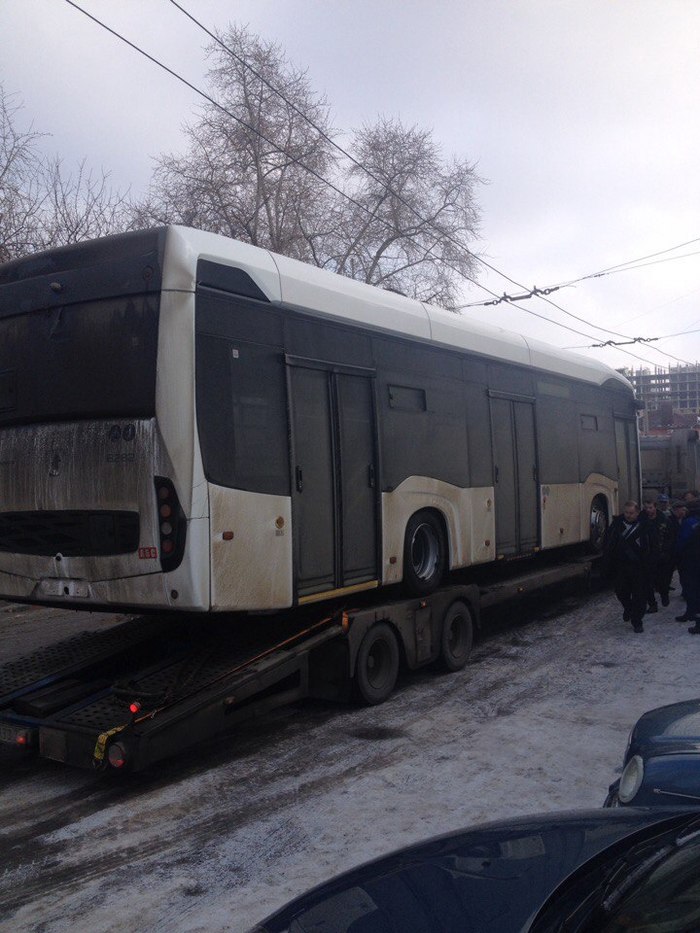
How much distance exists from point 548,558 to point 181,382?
26.6 feet

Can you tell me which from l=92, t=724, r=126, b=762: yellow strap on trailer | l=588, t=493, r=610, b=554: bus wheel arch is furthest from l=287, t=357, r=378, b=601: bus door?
l=588, t=493, r=610, b=554: bus wheel arch

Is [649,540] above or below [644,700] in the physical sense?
above

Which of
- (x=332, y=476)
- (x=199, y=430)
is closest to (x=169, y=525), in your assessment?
(x=199, y=430)

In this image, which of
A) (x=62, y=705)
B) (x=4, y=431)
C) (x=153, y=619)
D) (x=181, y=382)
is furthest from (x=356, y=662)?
(x=4, y=431)

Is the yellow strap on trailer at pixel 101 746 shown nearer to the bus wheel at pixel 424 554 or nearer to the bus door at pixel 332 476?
the bus door at pixel 332 476

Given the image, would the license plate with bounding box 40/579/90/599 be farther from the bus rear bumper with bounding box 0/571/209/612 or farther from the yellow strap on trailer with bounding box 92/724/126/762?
the yellow strap on trailer with bounding box 92/724/126/762

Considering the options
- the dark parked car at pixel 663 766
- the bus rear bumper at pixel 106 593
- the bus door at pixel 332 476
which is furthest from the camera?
the bus door at pixel 332 476

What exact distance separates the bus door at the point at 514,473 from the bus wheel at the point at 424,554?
1390mm

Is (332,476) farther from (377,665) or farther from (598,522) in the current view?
(598,522)

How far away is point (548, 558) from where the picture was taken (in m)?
12.5

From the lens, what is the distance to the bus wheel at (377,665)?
746 centimetres

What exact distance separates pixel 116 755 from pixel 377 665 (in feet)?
9.96

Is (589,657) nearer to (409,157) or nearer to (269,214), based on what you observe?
(269,214)

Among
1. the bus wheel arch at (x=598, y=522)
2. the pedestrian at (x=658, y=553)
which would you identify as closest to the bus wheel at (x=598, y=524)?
the bus wheel arch at (x=598, y=522)
